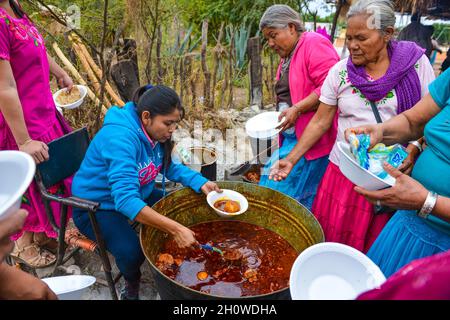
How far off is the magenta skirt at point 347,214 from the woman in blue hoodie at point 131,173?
80 centimetres

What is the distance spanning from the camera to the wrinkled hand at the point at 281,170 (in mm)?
2242

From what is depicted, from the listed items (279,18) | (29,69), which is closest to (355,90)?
(279,18)

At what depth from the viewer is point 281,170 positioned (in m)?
2.27

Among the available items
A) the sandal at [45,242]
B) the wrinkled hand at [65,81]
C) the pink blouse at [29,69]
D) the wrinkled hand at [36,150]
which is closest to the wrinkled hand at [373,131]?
the wrinkled hand at [36,150]

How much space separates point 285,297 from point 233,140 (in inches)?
140

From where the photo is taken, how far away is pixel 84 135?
2.35 m

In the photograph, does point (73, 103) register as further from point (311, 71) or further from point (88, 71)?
point (311, 71)

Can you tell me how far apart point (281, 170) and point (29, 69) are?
1857mm

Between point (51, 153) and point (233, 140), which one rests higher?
point (51, 153)

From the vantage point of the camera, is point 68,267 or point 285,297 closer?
point 285,297

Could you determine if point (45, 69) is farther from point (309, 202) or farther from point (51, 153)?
point (309, 202)

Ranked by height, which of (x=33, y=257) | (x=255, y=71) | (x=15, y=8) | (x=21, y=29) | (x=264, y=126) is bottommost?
(x=33, y=257)

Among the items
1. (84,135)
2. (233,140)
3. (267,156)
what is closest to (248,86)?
(233,140)

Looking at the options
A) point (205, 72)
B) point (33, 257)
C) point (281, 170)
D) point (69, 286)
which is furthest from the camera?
point (205, 72)
